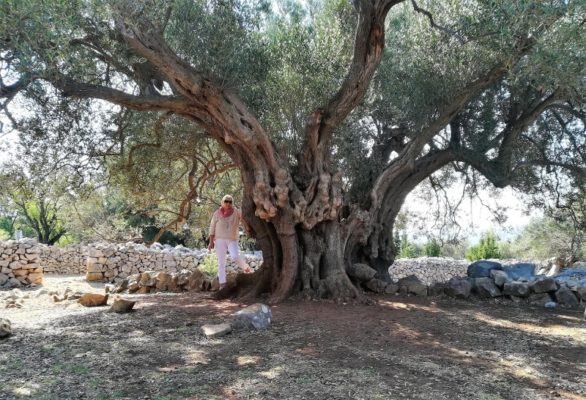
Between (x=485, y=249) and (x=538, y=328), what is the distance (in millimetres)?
19459

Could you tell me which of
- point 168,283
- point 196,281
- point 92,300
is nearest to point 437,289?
point 196,281

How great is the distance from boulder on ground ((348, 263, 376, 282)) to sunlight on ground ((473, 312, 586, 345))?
7.05 ft

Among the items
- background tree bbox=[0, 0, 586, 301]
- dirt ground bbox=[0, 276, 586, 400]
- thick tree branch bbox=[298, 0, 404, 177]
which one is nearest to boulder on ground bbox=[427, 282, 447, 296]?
background tree bbox=[0, 0, 586, 301]

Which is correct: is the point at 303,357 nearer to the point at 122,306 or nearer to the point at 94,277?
the point at 122,306

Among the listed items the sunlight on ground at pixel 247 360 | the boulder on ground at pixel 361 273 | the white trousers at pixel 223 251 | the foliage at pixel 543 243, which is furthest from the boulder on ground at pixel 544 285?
the foliage at pixel 543 243

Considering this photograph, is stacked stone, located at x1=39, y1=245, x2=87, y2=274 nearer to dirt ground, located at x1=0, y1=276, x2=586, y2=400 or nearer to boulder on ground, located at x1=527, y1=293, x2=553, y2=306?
dirt ground, located at x1=0, y1=276, x2=586, y2=400

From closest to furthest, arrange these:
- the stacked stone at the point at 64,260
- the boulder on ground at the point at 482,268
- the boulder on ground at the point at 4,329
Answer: the boulder on ground at the point at 4,329
the boulder on ground at the point at 482,268
the stacked stone at the point at 64,260

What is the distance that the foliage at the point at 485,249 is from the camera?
80.7 feet

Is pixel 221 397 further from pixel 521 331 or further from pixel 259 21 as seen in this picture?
pixel 259 21

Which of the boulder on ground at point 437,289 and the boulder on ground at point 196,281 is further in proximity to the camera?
the boulder on ground at point 196,281

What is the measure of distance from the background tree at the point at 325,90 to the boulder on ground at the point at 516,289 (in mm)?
2020

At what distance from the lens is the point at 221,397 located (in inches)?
138

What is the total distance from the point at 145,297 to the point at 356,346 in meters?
5.27

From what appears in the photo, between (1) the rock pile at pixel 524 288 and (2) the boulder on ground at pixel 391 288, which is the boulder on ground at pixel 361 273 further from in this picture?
(1) the rock pile at pixel 524 288
